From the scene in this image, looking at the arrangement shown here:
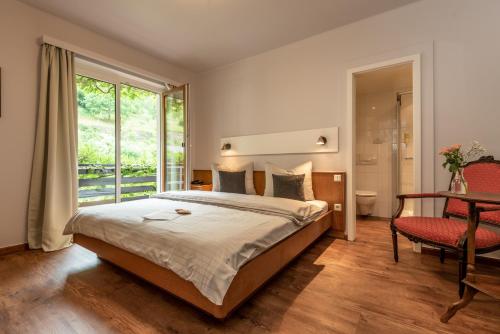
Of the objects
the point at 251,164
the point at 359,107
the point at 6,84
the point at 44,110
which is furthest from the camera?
the point at 359,107

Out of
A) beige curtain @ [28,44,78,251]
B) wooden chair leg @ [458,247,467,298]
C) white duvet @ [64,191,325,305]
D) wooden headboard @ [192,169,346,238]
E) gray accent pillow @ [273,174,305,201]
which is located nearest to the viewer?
white duvet @ [64,191,325,305]

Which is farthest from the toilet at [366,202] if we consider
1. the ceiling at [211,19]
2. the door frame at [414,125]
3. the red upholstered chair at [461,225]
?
the ceiling at [211,19]

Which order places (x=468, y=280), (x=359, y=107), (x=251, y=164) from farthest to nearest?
1. (x=359, y=107)
2. (x=251, y=164)
3. (x=468, y=280)

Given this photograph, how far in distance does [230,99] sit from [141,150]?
176cm

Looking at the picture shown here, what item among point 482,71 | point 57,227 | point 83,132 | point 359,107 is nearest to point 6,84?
point 83,132

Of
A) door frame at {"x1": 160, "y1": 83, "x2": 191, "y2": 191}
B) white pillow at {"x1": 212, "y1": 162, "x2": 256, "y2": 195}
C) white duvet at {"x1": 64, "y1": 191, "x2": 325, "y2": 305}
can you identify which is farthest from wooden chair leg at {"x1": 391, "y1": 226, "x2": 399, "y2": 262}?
door frame at {"x1": 160, "y1": 83, "x2": 191, "y2": 191}

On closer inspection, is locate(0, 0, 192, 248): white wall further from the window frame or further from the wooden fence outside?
the wooden fence outside

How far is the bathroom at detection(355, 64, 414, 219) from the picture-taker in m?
3.97

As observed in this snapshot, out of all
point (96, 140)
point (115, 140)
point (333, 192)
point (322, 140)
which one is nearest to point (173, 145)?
point (115, 140)

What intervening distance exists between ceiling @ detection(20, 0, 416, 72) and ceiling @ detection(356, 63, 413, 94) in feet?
3.32

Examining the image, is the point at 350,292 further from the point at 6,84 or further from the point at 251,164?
the point at 6,84

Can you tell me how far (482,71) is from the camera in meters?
2.16

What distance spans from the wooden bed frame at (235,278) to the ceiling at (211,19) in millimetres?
2446

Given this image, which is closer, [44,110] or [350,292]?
[350,292]
